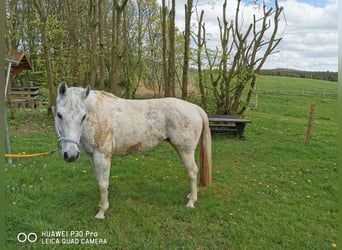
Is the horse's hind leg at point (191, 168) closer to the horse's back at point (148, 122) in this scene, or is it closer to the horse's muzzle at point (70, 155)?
the horse's back at point (148, 122)

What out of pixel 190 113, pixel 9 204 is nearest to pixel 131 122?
pixel 190 113

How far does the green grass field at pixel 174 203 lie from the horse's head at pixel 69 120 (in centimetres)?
95

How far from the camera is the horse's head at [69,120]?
108 inches

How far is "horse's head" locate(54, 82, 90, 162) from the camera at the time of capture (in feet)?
8.99

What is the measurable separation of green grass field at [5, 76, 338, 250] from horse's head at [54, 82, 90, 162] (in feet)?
3.11

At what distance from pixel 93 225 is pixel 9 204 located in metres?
1.16

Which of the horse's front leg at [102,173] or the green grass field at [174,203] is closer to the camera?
the green grass field at [174,203]

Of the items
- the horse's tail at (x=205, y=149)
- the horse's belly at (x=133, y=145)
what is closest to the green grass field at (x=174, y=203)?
the horse's tail at (x=205, y=149)

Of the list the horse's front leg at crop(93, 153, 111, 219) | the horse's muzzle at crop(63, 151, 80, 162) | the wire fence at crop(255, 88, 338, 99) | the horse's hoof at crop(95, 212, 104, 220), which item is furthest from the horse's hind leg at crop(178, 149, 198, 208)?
the wire fence at crop(255, 88, 338, 99)

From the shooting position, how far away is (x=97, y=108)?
3.24 m

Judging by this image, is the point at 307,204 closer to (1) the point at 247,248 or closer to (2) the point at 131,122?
(1) the point at 247,248

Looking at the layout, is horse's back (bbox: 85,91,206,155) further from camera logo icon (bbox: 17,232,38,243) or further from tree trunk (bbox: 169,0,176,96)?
tree trunk (bbox: 169,0,176,96)

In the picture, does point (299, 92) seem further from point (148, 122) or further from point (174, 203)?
point (148, 122)

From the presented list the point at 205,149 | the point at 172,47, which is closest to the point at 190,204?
the point at 205,149
